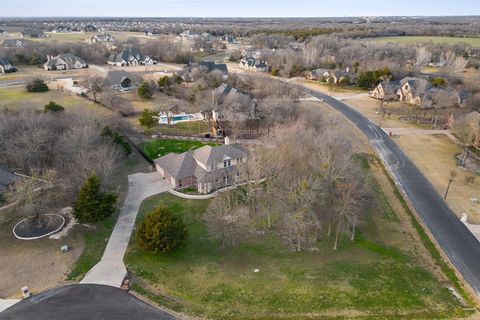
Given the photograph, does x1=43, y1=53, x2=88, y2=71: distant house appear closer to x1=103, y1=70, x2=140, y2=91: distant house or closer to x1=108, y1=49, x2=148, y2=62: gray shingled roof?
x1=108, y1=49, x2=148, y2=62: gray shingled roof

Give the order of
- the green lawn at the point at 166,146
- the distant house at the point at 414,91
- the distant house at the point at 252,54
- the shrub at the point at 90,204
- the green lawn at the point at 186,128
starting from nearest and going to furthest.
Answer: the shrub at the point at 90,204
the green lawn at the point at 166,146
the green lawn at the point at 186,128
the distant house at the point at 414,91
the distant house at the point at 252,54

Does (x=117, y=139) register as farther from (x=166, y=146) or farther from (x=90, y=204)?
(x=90, y=204)

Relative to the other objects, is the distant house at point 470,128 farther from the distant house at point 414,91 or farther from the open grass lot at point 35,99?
the open grass lot at point 35,99

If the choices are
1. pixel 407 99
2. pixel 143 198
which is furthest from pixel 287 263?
pixel 407 99

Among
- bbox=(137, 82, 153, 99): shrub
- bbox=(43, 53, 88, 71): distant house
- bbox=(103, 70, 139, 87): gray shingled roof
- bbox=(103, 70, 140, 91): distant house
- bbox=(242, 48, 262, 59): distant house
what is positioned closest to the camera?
bbox=(137, 82, 153, 99): shrub

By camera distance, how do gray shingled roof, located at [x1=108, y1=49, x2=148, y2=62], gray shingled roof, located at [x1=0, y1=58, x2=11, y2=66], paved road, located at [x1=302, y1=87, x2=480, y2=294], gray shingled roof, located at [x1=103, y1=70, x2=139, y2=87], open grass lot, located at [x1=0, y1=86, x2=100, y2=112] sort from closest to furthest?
paved road, located at [x1=302, y1=87, x2=480, y2=294] < open grass lot, located at [x1=0, y1=86, x2=100, y2=112] < gray shingled roof, located at [x1=103, y1=70, x2=139, y2=87] < gray shingled roof, located at [x1=0, y1=58, x2=11, y2=66] < gray shingled roof, located at [x1=108, y1=49, x2=148, y2=62]

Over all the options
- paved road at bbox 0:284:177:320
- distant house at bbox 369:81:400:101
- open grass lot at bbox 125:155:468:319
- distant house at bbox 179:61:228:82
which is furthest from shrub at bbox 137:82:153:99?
paved road at bbox 0:284:177:320

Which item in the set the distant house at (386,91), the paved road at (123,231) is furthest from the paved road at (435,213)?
the paved road at (123,231)
